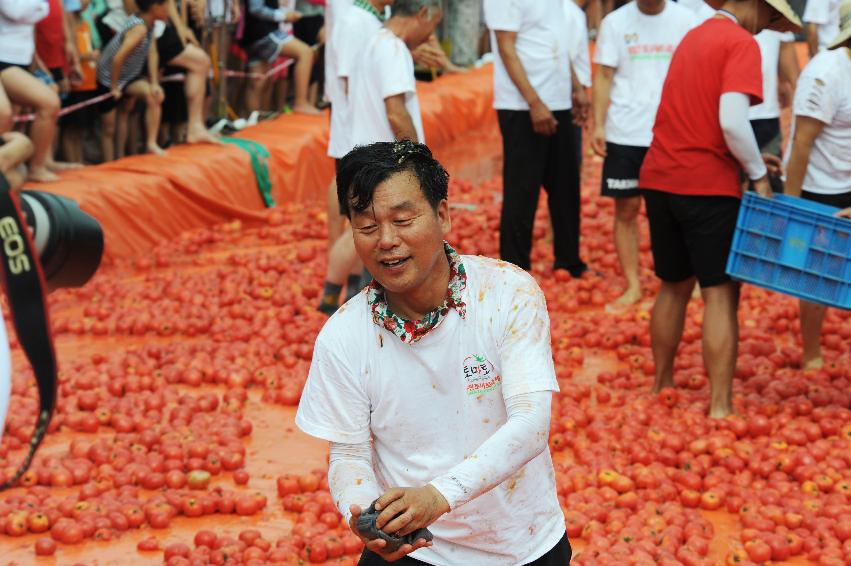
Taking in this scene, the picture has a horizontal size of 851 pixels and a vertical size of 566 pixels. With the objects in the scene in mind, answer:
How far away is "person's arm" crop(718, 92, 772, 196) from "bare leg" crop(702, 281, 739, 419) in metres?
0.47

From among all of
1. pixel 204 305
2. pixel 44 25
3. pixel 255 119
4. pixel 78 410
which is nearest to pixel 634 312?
pixel 204 305

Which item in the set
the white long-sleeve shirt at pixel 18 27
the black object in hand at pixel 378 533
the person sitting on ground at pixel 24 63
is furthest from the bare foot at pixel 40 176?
the black object in hand at pixel 378 533

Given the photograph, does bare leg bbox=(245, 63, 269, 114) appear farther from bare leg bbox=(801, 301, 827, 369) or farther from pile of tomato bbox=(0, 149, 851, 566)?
bare leg bbox=(801, 301, 827, 369)

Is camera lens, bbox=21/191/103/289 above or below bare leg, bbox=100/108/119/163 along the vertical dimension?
above

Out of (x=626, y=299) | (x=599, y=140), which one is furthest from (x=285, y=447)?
(x=599, y=140)

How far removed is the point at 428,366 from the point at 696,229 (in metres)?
2.82

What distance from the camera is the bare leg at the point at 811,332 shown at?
5879 mm

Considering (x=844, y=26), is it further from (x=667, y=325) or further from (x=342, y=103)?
(x=342, y=103)

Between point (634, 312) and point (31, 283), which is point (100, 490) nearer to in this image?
point (31, 283)

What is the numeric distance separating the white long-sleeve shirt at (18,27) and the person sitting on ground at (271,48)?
3.37m

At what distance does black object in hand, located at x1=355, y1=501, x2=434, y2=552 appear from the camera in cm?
230

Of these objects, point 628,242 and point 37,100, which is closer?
point 628,242

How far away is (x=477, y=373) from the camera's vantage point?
8.52 feet

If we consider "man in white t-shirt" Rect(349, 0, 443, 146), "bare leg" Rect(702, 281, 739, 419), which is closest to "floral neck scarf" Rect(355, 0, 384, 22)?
"man in white t-shirt" Rect(349, 0, 443, 146)
